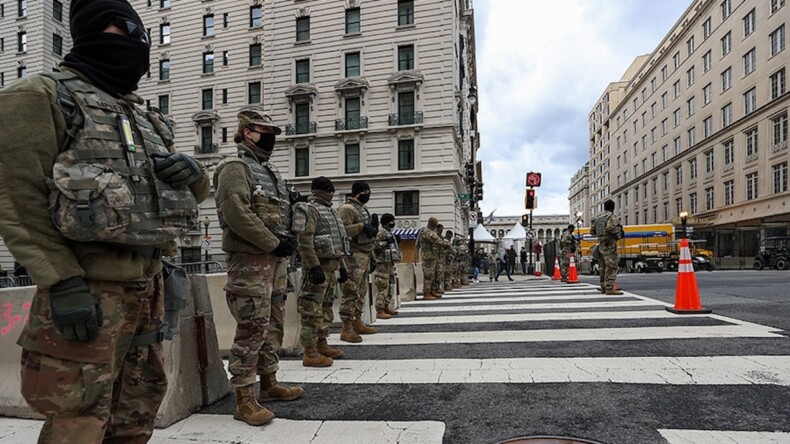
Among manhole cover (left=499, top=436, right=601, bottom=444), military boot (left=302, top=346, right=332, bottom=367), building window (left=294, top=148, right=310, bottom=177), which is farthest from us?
building window (left=294, top=148, right=310, bottom=177)

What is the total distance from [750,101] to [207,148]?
150ft

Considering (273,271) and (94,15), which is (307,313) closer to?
(273,271)

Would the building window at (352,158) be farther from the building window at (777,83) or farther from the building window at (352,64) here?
the building window at (777,83)

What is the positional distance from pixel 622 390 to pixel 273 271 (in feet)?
9.27

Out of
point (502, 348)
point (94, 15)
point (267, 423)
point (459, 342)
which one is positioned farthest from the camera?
point (459, 342)

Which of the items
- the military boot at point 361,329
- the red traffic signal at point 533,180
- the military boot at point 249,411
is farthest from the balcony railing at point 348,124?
the military boot at point 249,411

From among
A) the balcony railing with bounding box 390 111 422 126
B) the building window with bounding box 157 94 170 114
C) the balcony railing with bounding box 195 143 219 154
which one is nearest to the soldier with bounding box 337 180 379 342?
the balcony railing with bounding box 390 111 422 126

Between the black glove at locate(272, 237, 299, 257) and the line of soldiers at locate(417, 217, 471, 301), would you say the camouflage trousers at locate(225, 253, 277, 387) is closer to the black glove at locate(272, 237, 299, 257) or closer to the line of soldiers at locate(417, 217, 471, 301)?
the black glove at locate(272, 237, 299, 257)

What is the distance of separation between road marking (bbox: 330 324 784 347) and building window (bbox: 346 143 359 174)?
25995mm

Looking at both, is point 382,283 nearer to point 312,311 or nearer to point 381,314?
point 381,314

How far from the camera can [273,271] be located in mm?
3406

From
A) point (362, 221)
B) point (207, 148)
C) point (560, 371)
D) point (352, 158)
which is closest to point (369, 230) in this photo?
point (362, 221)

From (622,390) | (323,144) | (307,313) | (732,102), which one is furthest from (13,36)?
(732,102)

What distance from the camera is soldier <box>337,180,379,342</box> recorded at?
5902 millimetres
